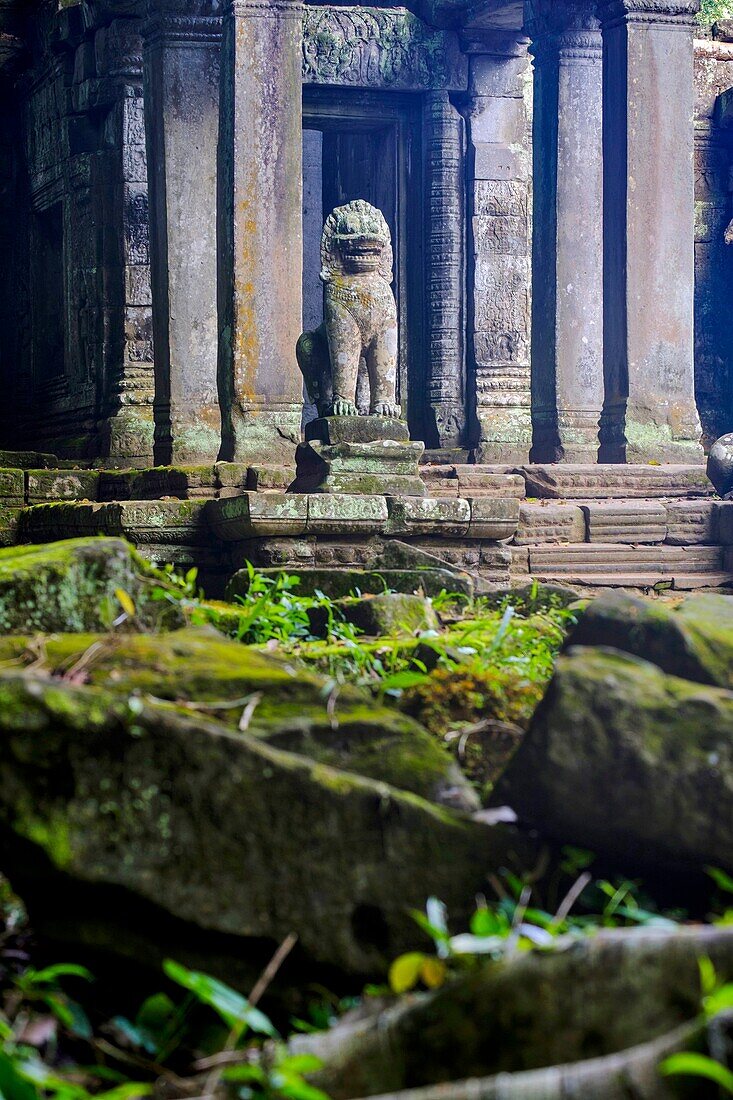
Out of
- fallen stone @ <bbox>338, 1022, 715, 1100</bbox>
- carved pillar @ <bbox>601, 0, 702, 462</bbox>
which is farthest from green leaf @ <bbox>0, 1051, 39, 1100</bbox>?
carved pillar @ <bbox>601, 0, 702, 462</bbox>

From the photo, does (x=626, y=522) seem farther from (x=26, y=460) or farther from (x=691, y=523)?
(x=26, y=460)

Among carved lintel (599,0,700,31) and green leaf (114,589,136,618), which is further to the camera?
carved lintel (599,0,700,31)

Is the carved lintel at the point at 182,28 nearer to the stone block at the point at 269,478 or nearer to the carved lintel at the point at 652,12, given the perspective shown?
the carved lintel at the point at 652,12

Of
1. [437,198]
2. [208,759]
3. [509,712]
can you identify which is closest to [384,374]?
[437,198]

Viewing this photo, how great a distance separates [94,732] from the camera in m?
2.70

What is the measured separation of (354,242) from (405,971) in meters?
6.79

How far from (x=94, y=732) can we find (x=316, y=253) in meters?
11.5

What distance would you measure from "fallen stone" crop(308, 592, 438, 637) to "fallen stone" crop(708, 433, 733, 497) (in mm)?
4863

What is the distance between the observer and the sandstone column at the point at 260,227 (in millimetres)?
9492

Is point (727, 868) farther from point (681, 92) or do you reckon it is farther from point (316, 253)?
point (316, 253)

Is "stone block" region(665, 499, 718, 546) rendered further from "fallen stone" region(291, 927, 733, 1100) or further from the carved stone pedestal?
"fallen stone" region(291, 927, 733, 1100)

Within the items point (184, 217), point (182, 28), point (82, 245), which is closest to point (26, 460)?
point (184, 217)

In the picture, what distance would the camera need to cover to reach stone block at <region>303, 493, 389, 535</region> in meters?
7.74

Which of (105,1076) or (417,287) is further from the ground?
(417,287)
